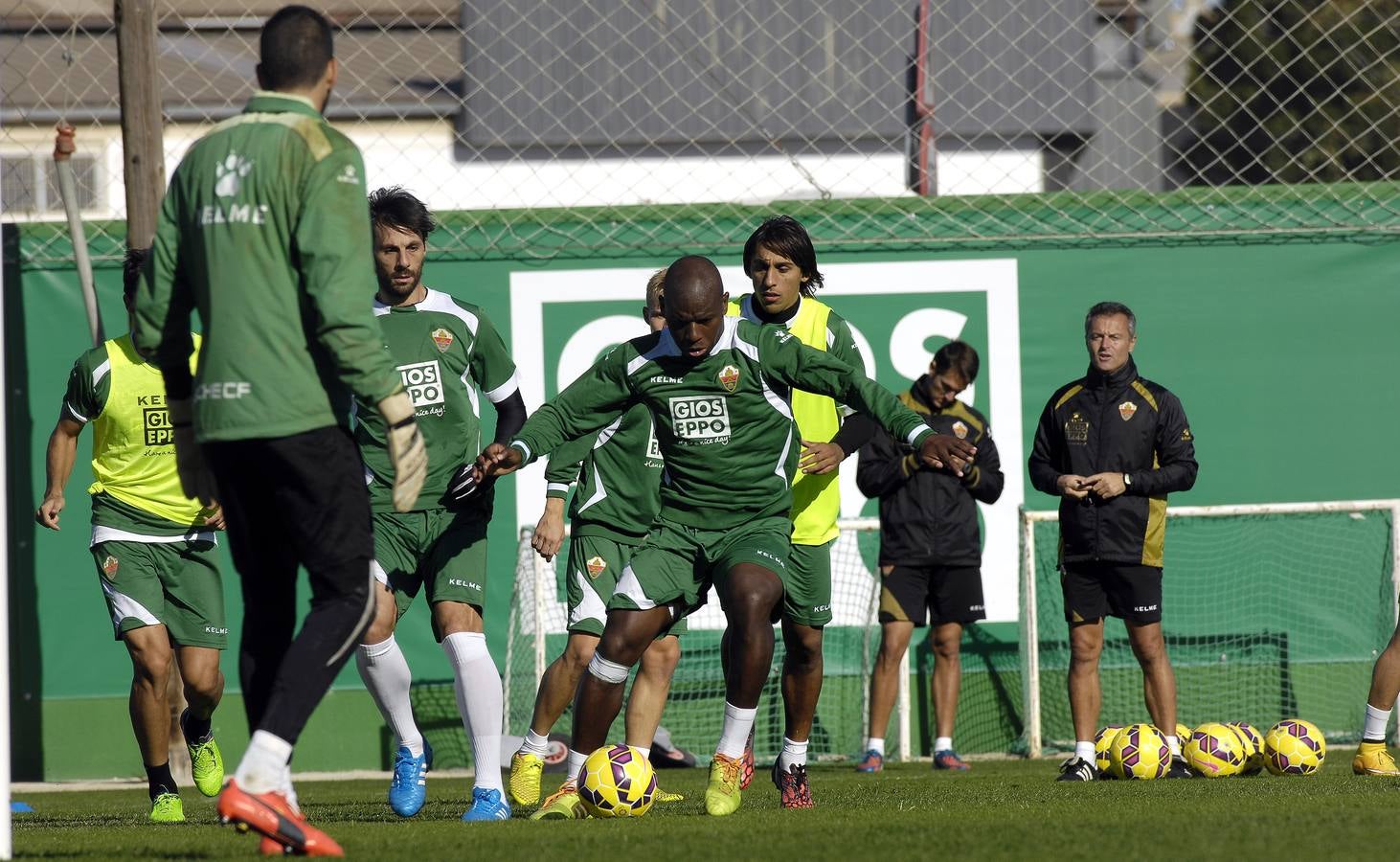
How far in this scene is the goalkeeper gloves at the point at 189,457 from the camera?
16.6 feet

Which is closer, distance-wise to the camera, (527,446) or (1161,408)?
(527,446)

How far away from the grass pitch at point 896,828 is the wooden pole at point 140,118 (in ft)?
12.5

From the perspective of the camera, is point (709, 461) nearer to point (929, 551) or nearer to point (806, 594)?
point (806, 594)

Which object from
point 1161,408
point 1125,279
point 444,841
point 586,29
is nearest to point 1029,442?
point 1125,279

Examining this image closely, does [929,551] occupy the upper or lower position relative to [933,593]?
upper

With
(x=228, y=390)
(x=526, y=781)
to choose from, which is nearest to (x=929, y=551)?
(x=526, y=781)

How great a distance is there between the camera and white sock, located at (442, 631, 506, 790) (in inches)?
260

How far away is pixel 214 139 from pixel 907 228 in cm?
704

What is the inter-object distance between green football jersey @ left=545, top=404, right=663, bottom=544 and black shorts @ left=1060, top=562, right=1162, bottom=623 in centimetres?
227

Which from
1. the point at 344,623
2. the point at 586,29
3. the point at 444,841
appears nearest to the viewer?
the point at 344,623

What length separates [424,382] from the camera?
271 inches

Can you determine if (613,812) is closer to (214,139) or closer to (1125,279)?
(214,139)

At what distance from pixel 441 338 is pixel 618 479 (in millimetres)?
1386

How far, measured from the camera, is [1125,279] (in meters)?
11.3
